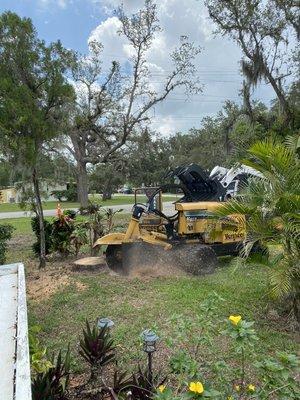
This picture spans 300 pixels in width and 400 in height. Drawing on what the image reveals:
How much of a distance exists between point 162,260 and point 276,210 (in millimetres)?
3270

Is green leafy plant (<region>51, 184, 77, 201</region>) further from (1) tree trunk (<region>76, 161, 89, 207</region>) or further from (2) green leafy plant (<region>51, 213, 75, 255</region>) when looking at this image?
(2) green leafy plant (<region>51, 213, 75, 255</region>)

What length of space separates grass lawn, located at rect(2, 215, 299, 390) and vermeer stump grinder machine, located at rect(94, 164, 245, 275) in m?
0.32

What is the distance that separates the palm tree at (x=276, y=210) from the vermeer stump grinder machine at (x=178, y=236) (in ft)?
6.35

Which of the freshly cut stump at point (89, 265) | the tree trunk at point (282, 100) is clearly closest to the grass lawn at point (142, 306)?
the freshly cut stump at point (89, 265)

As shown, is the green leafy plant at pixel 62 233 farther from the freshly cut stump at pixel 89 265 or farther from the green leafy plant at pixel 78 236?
the freshly cut stump at pixel 89 265

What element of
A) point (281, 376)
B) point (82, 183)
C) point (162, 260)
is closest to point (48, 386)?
point (281, 376)

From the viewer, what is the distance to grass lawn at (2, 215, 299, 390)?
14.9ft

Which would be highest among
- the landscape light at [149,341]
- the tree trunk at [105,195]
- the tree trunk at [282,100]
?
the tree trunk at [282,100]

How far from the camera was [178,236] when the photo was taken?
8.50 meters

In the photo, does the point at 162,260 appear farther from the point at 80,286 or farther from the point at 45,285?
the point at 45,285

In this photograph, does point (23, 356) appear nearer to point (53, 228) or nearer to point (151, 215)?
point (151, 215)

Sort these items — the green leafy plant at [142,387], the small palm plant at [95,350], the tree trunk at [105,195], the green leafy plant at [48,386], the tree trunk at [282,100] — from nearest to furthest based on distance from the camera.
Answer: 1. the green leafy plant at [48,386]
2. the green leafy plant at [142,387]
3. the small palm plant at [95,350]
4. the tree trunk at [282,100]
5. the tree trunk at [105,195]

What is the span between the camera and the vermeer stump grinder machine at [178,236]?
784 centimetres

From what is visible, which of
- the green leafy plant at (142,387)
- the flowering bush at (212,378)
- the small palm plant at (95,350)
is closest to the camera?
the flowering bush at (212,378)
